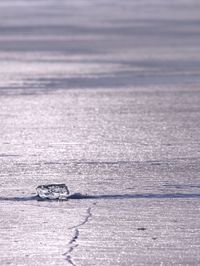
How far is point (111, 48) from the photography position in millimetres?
28516

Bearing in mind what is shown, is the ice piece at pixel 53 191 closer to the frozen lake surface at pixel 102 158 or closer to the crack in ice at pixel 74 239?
the frozen lake surface at pixel 102 158

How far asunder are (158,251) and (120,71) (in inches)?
559

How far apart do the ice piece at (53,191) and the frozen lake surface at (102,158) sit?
0.25 ft

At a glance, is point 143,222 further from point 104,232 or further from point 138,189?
point 138,189

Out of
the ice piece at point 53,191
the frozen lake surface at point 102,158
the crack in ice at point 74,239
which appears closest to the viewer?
the crack in ice at point 74,239

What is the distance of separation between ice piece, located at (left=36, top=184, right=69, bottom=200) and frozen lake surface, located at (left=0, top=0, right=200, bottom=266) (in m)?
0.08

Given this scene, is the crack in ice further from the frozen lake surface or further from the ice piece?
the ice piece

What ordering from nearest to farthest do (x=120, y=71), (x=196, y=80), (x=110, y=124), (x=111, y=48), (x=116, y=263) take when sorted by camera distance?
(x=116, y=263)
(x=110, y=124)
(x=196, y=80)
(x=120, y=71)
(x=111, y=48)

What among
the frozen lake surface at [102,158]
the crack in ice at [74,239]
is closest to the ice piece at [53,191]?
the frozen lake surface at [102,158]

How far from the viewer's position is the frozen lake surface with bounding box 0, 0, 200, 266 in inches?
303

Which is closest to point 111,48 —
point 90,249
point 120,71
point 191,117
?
point 120,71

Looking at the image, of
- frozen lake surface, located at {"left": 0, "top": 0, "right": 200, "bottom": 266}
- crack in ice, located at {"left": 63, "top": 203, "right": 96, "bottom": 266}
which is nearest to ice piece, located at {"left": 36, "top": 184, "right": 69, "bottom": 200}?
frozen lake surface, located at {"left": 0, "top": 0, "right": 200, "bottom": 266}

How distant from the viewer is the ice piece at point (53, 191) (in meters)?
9.44

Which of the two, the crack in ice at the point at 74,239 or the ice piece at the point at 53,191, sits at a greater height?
the crack in ice at the point at 74,239
